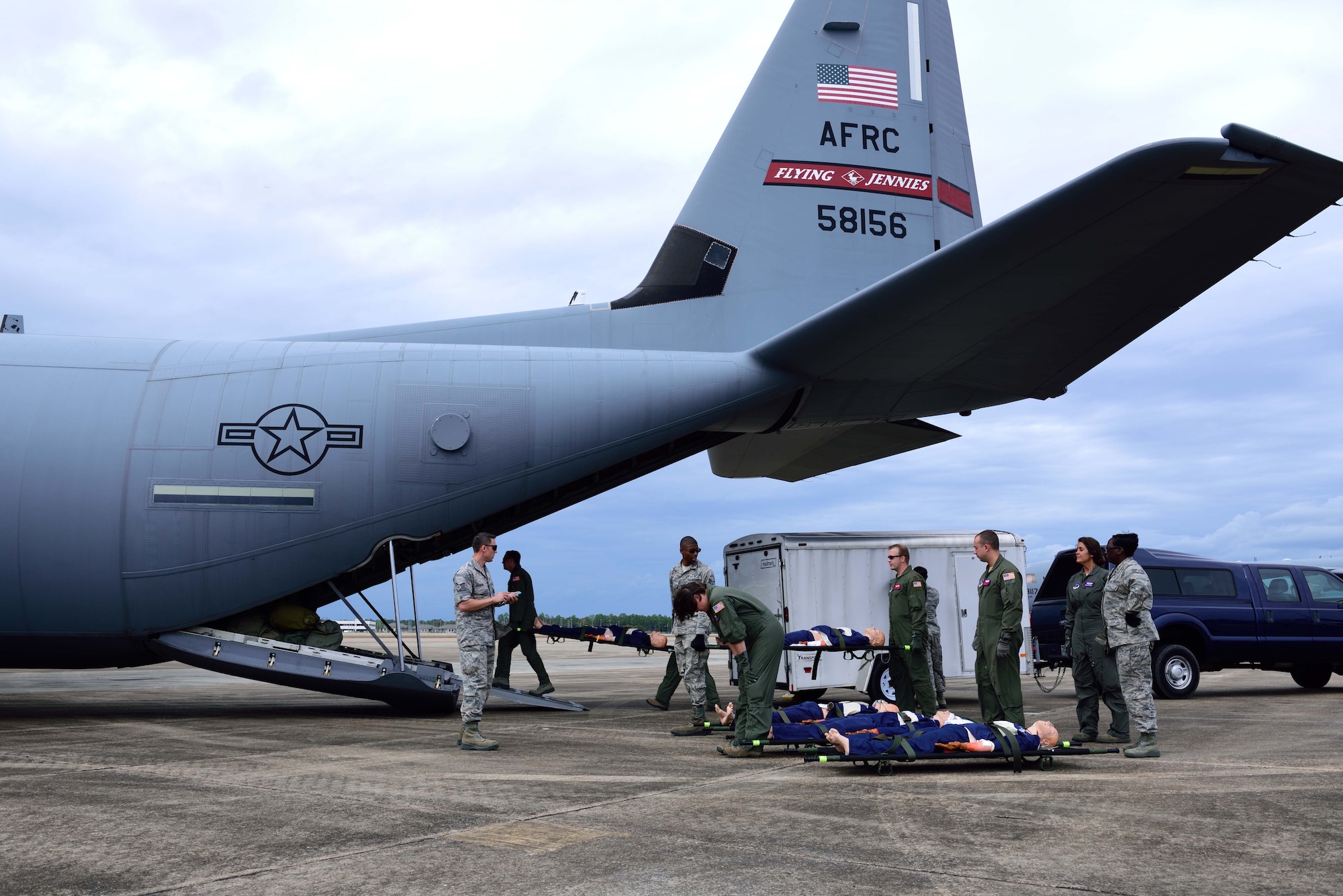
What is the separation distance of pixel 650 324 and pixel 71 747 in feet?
24.8

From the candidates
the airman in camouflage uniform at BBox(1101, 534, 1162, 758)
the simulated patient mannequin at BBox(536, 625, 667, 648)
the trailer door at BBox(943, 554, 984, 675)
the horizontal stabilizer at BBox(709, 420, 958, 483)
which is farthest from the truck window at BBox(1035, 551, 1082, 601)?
the simulated patient mannequin at BBox(536, 625, 667, 648)

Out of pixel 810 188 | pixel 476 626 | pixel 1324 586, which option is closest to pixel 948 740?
pixel 476 626

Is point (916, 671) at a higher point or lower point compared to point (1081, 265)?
lower

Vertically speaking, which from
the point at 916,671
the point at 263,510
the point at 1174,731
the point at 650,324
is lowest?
the point at 1174,731

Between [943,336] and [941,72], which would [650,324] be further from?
[941,72]

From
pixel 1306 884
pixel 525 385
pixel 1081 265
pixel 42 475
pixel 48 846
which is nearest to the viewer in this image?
pixel 1306 884

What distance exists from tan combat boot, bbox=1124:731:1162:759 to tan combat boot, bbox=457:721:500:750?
5403 mm

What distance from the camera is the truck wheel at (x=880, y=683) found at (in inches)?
520

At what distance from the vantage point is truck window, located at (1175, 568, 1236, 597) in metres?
14.9

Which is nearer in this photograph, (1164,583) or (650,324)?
(650,324)

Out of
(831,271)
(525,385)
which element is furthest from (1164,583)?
(525,385)

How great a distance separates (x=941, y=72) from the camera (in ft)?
43.0

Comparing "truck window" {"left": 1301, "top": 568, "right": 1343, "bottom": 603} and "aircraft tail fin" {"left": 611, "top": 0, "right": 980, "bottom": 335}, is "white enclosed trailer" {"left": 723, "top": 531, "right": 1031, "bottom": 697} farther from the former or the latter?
"truck window" {"left": 1301, "top": 568, "right": 1343, "bottom": 603}

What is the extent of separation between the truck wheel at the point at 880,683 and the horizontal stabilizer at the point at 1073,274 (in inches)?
161
